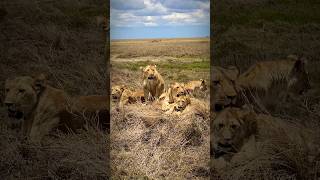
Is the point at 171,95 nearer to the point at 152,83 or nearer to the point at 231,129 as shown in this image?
the point at 152,83

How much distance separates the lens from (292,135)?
322cm

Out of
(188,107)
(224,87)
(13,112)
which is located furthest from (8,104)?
(224,87)

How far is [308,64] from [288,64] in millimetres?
118

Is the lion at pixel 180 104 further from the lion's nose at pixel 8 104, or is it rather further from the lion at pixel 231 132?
the lion's nose at pixel 8 104

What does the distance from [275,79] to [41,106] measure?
4.87 feet

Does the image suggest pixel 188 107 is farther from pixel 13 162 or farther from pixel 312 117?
pixel 13 162

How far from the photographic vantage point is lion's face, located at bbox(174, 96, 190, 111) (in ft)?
11.1

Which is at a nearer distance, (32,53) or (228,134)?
(228,134)

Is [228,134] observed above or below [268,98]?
below

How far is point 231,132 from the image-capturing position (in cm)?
325

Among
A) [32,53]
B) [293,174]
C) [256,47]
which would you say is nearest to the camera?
[293,174]

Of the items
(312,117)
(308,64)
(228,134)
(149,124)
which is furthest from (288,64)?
(149,124)

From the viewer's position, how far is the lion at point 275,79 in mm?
3293

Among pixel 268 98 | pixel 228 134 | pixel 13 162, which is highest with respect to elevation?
pixel 268 98
